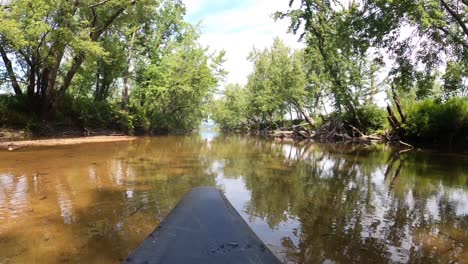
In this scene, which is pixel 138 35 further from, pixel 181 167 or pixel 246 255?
pixel 246 255

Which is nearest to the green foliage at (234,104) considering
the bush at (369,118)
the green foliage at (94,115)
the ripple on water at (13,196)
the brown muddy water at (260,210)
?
the bush at (369,118)

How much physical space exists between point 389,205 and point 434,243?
2099 millimetres

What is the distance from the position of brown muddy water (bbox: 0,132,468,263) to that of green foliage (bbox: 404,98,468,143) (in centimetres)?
1295

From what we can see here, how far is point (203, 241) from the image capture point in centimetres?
258

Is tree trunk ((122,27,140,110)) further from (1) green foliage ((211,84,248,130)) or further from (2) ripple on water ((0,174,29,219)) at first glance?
(1) green foliage ((211,84,248,130))

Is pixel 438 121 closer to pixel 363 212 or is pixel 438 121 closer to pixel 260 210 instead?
pixel 363 212

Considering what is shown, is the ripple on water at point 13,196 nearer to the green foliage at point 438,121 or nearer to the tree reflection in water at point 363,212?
the tree reflection in water at point 363,212

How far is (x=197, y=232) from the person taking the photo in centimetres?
277

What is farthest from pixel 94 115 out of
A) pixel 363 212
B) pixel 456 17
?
pixel 363 212

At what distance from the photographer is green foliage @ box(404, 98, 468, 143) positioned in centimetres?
2133

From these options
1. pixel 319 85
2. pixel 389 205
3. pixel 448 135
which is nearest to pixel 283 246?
pixel 389 205

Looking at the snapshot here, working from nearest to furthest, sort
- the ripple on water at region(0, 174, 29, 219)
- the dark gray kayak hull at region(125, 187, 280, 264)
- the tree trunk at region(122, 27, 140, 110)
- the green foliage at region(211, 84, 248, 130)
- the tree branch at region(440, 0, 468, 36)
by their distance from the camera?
the dark gray kayak hull at region(125, 187, 280, 264) < the ripple on water at region(0, 174, 29, 219) < the tree branch at region(440, 0, 468, 36) < the tree trunk at region(122, 27, 140, 110) < the green foliage at region(211, 84, 248, 130)

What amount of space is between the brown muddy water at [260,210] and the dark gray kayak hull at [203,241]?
1132mm

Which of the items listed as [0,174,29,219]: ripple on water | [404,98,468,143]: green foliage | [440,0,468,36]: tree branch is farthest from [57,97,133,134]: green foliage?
[440,0,468,36]: tree branch
